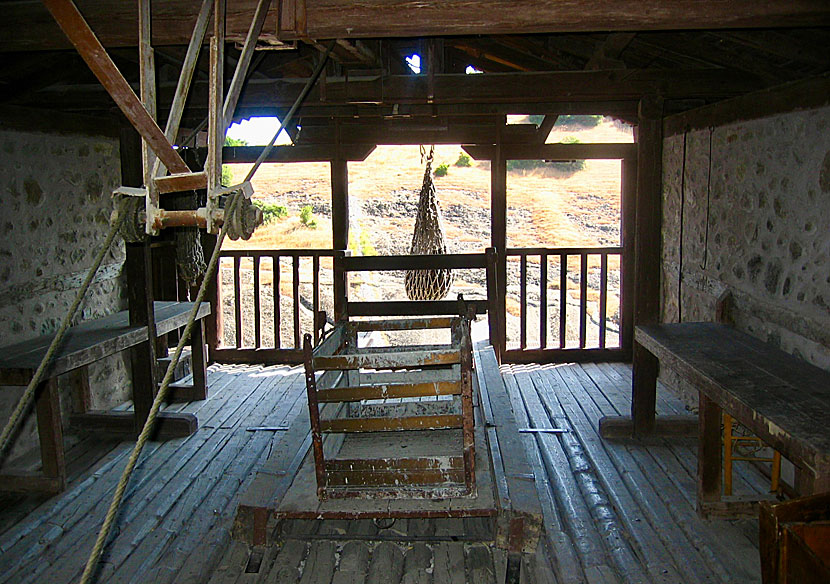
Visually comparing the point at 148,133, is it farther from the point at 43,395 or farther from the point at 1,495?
the point at 1,495

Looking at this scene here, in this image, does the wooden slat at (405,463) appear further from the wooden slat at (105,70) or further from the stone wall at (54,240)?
the stone wall at (54,240)

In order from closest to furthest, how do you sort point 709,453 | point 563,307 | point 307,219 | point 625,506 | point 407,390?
point 407,390
point 709,453
point 625,506
point 563,307
point 307,219

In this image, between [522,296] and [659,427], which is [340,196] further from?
[659,427]

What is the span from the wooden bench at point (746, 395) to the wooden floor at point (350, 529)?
1.01ft

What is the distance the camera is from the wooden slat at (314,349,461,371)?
261 centimetres

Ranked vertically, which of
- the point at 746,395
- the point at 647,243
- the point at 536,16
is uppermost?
the point at 536,16

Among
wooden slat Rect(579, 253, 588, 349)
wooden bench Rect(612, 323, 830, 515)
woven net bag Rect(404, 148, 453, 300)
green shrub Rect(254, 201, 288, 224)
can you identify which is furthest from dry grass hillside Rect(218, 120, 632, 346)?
wooden bench Rect(612, 323, 830, 515)

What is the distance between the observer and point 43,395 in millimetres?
3648

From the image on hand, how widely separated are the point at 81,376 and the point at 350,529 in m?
2.57

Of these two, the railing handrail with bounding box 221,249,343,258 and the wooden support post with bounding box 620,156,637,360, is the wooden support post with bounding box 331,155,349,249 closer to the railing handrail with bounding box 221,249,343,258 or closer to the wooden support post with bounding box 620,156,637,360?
the railing handrail with bounding box 221,249,343,258

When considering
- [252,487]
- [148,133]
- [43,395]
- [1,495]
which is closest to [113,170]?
[43,395]

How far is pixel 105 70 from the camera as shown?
182cm

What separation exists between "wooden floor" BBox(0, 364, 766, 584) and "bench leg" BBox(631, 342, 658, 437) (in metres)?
0.13

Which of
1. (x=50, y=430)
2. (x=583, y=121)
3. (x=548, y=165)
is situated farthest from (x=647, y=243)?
(x=583, y=121)
